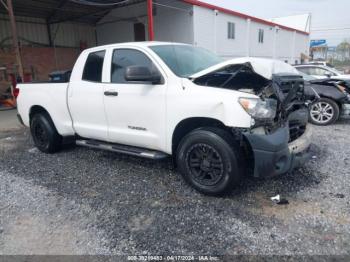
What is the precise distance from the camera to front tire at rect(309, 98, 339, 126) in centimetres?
706

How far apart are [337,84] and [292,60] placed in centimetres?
2498

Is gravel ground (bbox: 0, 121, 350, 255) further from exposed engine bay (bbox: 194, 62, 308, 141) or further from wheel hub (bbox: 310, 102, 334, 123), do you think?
wheel hub (bbox: 310, 102, 334, 123)

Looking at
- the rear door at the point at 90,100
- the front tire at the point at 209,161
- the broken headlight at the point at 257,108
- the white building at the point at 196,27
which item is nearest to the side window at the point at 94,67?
the rear door at the point at 90,100

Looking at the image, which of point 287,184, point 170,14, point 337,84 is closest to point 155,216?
point 287,184

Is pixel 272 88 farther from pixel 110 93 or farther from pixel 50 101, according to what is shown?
pixel 50 101

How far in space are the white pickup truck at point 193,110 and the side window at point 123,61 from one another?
14mm

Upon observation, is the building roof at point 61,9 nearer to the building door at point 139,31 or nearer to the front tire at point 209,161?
the building door at point 139,31

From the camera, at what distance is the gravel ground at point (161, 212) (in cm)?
271

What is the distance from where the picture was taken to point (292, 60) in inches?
1188

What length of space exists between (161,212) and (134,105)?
4.89 feet

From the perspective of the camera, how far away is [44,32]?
1830 cm

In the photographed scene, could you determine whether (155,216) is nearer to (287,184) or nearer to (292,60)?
(287,184)

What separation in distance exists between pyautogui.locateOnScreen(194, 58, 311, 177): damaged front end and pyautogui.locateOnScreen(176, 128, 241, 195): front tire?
0.21 m

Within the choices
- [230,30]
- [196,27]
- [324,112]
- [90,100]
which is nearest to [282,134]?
[90,100]
